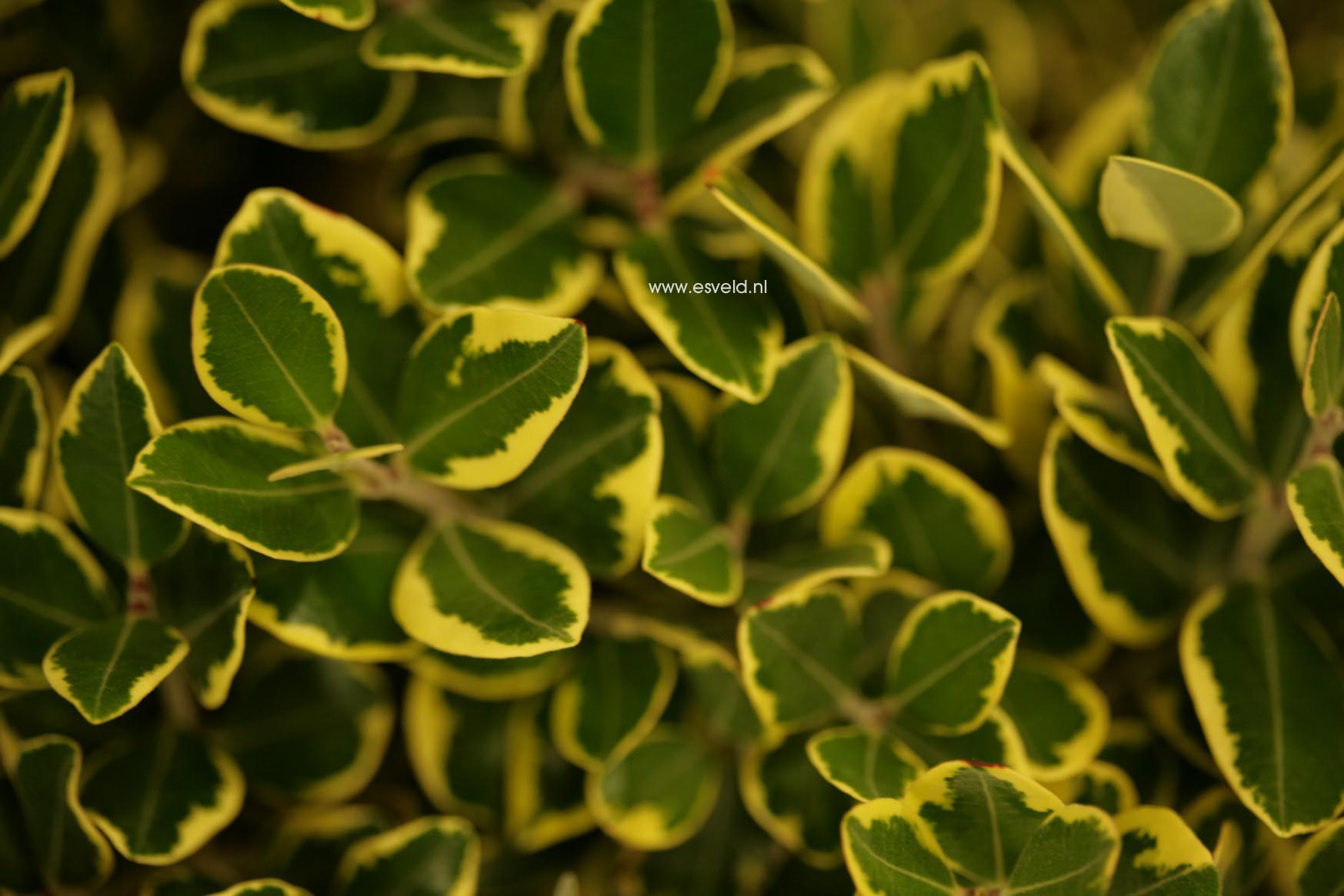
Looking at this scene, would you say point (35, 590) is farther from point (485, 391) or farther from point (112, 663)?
point (485, 391)

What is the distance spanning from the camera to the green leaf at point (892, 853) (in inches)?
26.4

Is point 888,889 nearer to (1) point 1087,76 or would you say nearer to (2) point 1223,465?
(2) point 1223,465

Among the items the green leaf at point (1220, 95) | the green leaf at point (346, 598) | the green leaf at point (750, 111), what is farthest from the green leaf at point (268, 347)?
the green leaf at point (1220, 95)

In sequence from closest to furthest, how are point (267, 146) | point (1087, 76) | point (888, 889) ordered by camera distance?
point (888, 889), point (267, 146), point (1087, 76)

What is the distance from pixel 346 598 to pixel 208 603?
0.29 feet

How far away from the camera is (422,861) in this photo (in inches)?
30.9

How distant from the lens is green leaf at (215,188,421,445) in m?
0.74

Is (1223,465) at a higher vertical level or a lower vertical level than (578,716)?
higher

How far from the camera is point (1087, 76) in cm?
131

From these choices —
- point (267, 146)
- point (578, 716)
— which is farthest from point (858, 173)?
point (267, 146)

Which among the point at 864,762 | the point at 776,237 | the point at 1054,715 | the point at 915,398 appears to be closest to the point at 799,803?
the point at 864,762

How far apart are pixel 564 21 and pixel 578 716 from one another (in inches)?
21.0

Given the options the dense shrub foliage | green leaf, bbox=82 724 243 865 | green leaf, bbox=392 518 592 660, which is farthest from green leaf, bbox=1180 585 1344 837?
green leaf, bbox=82 724 243 865

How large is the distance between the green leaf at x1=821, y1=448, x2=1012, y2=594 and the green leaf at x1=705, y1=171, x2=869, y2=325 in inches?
4.8
